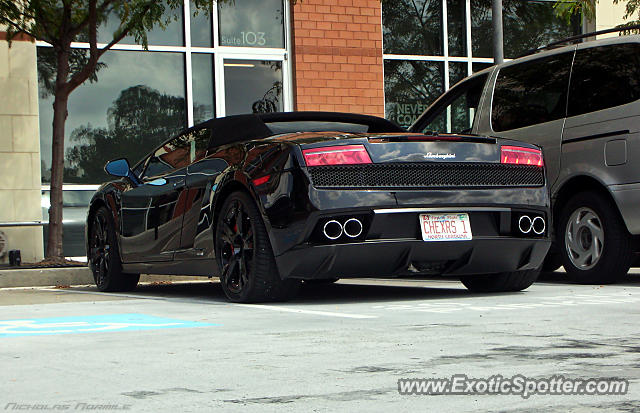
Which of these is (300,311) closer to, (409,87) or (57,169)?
(57,169)

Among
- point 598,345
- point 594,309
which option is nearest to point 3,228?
point 594,309

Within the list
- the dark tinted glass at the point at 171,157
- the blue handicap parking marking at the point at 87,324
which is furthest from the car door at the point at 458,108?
the blue handicap parking marking at the point at 87,324

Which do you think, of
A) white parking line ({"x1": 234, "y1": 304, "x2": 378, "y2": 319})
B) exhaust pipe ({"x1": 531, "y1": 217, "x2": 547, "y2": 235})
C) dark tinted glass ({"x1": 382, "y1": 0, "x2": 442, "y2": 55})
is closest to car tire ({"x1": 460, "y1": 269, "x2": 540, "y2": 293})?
exhaust pipe ({"x1": 531, "y1": 217, "x2": 547, "y2": 235})

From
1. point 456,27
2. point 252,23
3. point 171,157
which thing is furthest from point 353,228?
point 456,27

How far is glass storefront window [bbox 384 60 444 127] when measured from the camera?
17.9 metres

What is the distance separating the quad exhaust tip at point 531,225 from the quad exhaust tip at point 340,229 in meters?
1.28

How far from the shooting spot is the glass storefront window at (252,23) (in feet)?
55.5

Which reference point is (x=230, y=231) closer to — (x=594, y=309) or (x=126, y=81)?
(x=594, y=309)

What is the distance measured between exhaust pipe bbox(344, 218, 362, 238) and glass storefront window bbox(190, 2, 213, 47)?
10139 millimetres

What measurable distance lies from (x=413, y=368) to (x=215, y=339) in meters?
1.44

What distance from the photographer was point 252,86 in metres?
17.2

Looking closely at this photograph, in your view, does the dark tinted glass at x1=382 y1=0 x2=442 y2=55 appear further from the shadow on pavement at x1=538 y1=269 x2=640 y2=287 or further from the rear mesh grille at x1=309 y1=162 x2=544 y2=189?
the rear mesh grille at x1=309 y1=162 x2=544 y2=189

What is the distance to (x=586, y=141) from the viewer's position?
915 cm

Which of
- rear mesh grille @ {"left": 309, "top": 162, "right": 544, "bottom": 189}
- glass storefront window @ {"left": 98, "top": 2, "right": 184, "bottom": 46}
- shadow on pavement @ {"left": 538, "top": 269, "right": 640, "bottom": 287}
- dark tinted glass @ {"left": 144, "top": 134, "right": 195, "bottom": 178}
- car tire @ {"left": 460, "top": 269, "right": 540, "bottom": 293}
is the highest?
glass storefront window @ {"left": 98, "top": 2, "right": 184, "bottom": 46}
